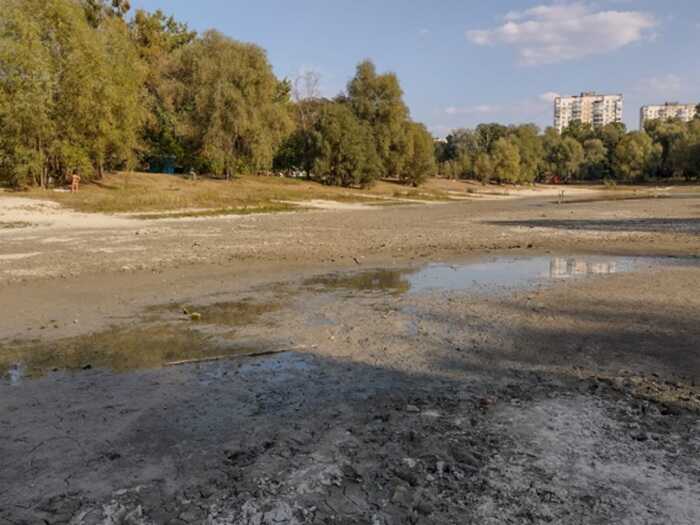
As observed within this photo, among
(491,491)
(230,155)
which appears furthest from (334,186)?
(491,491)

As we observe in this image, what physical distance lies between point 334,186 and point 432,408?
2695 inches

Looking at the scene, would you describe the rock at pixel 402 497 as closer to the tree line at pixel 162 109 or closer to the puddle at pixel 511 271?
the puddle at pixel 511 271

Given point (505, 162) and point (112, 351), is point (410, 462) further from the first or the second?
point (505, 162)

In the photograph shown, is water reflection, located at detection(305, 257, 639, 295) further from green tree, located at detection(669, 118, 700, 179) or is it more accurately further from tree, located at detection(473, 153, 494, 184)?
green tree, located at detection(669, 118, 700, 179)

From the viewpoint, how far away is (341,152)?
72688 mm

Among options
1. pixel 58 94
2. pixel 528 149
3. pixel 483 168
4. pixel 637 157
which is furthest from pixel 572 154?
pixel 58 94

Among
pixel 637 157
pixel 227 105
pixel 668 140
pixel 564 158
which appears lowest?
pixel 637 157

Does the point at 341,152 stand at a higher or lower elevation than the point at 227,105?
lower

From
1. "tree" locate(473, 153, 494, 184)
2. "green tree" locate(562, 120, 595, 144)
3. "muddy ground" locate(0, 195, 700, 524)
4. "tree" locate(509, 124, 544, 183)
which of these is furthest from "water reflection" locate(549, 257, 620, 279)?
"green tree" locate(562, 120, 595, 144)

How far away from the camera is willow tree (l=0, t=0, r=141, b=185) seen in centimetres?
3906

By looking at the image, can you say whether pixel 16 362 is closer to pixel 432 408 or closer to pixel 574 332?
pixel 432 408

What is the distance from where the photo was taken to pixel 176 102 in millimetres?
61188

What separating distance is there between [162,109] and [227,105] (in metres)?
9.92

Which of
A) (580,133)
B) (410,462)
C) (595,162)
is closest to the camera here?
(410,462)
